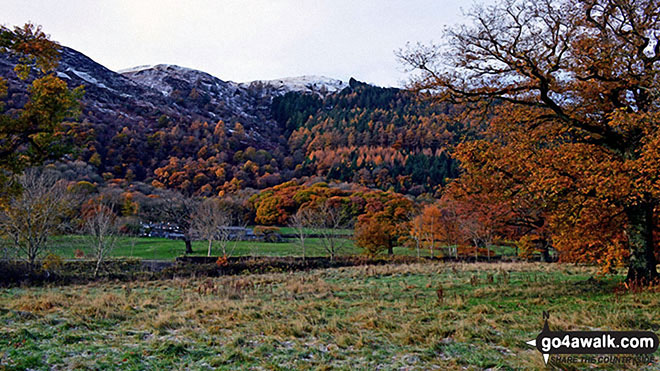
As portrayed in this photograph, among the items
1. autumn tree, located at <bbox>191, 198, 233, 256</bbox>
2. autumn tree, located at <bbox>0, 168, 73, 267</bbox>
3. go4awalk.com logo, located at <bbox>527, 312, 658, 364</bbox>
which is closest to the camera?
go4awalk.com logo, located at <bbox>527, 312, 658, 364</bbox>

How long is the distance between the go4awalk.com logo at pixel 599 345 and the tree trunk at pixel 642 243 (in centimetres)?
640

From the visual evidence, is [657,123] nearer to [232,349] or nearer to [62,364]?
[232,349]

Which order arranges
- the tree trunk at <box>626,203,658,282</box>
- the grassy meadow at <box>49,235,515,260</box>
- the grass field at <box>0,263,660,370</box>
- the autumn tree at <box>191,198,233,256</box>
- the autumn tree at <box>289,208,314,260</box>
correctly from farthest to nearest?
1. the grassy meadow at <box>49,235,515,260</box>
2. the autumn tree at <box>289,208,314,260</box>
3. the autumn tree at <box>191,198,233,256</box>
4. the tree trunk at <box>626,203,658,282</box>
5. the grass field at <box>0,263,660,370</box>

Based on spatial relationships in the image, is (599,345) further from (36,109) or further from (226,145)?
(226,145)

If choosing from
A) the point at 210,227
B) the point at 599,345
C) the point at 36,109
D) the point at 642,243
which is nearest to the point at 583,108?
the point at 642,243

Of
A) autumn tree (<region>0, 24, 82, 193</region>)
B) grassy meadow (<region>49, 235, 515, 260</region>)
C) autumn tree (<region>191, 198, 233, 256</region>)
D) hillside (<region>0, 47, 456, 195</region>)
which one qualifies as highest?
hillside (<region>0, 47, 456, 195</region>)

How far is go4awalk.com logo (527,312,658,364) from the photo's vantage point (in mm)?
5582

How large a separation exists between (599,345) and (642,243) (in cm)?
760

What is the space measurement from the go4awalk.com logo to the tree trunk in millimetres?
6401

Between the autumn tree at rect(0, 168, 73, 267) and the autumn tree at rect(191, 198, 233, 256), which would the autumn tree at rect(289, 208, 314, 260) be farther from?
the autumn tree at rect(0, 168, 73, 267)

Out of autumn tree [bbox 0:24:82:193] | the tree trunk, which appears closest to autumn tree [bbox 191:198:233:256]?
autumn tree [bbox 0:24:82:193]

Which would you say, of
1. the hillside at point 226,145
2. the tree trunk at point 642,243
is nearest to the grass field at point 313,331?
the tree trunk at point 642,243

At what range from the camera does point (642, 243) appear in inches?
460

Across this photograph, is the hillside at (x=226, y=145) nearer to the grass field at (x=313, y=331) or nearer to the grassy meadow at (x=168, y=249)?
the grassy meadow at (x=168, y=249)
